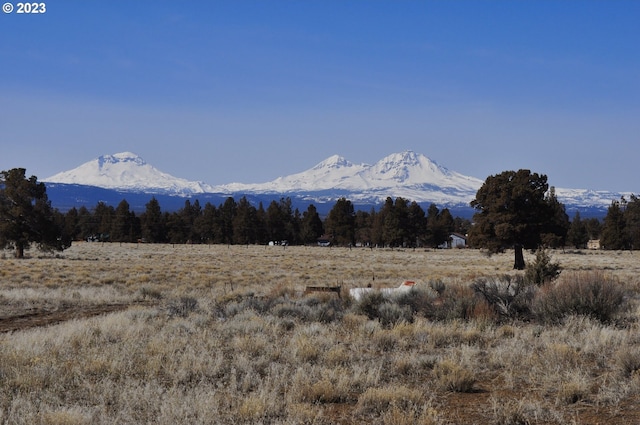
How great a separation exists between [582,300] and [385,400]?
7461 mm

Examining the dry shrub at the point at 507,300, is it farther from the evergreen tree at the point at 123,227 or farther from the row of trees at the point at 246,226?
the evergreen tree at the point at 123,227

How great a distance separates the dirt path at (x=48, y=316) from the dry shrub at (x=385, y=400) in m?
8.88

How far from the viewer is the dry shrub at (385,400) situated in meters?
7.07

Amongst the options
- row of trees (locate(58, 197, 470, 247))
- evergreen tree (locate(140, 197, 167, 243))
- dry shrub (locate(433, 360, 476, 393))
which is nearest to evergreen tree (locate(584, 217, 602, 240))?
row of trees (locate(58, 197, 470, 247))

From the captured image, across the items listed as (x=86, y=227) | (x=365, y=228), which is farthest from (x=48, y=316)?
(x=86, y=227)

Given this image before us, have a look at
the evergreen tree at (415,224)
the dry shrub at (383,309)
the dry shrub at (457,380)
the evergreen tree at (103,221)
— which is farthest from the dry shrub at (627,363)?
the evergreen tree at (103,221)

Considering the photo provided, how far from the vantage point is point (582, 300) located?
42.4ft

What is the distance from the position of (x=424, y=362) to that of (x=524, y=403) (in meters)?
2.19

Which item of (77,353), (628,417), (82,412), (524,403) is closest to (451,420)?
(524,403)

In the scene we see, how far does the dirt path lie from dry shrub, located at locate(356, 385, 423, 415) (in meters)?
8.88

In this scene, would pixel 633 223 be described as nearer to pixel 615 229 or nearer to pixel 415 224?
pixel 615 229

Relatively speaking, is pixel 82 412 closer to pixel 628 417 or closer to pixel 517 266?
pixel 628 417

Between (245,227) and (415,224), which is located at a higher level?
(415,224)

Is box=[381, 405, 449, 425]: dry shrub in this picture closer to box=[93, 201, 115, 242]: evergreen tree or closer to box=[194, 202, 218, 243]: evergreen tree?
box=[194, 202, 218, 243]: evergreen tree
